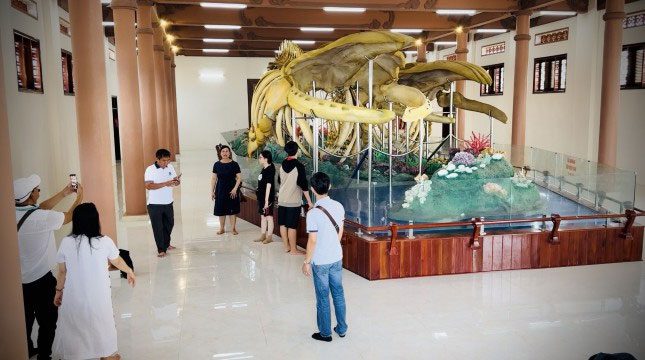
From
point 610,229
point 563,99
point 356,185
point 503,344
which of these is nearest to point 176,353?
point 503,344

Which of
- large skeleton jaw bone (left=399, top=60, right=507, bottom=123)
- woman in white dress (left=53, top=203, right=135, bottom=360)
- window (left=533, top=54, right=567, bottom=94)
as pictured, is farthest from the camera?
window (left=533, top=54, right=567, bottom=94)

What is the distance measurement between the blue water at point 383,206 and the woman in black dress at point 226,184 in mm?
1545

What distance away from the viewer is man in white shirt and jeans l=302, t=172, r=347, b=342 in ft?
14.1

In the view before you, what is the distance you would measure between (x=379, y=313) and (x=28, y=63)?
715 centimetres

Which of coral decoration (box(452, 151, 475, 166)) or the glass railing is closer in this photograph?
the glass railing

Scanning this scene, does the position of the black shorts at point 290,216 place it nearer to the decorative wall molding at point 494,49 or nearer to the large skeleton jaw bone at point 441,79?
the large skeleton jaw bone at point 441,79

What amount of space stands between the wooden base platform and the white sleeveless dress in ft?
10.3

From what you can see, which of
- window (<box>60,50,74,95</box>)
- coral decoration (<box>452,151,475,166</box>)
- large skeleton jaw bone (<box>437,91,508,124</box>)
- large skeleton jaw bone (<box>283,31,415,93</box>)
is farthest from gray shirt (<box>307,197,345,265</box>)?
window (<box>60,50,74,95</box>)

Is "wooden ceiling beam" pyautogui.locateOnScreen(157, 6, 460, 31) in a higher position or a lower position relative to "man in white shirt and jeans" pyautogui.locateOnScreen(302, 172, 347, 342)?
higher

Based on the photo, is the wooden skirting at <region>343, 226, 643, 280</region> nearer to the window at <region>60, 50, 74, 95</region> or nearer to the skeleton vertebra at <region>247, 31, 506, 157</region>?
the skeleton vertebra at <region>247, 31, 506, 157</region>

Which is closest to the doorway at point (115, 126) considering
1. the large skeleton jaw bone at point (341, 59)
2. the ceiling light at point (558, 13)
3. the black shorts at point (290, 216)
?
the large skeleton jaw bone at point (341, 59)

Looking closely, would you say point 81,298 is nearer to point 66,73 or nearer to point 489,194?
point 489,194

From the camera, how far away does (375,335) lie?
4.58 meters

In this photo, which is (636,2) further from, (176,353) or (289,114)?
(176,353)
